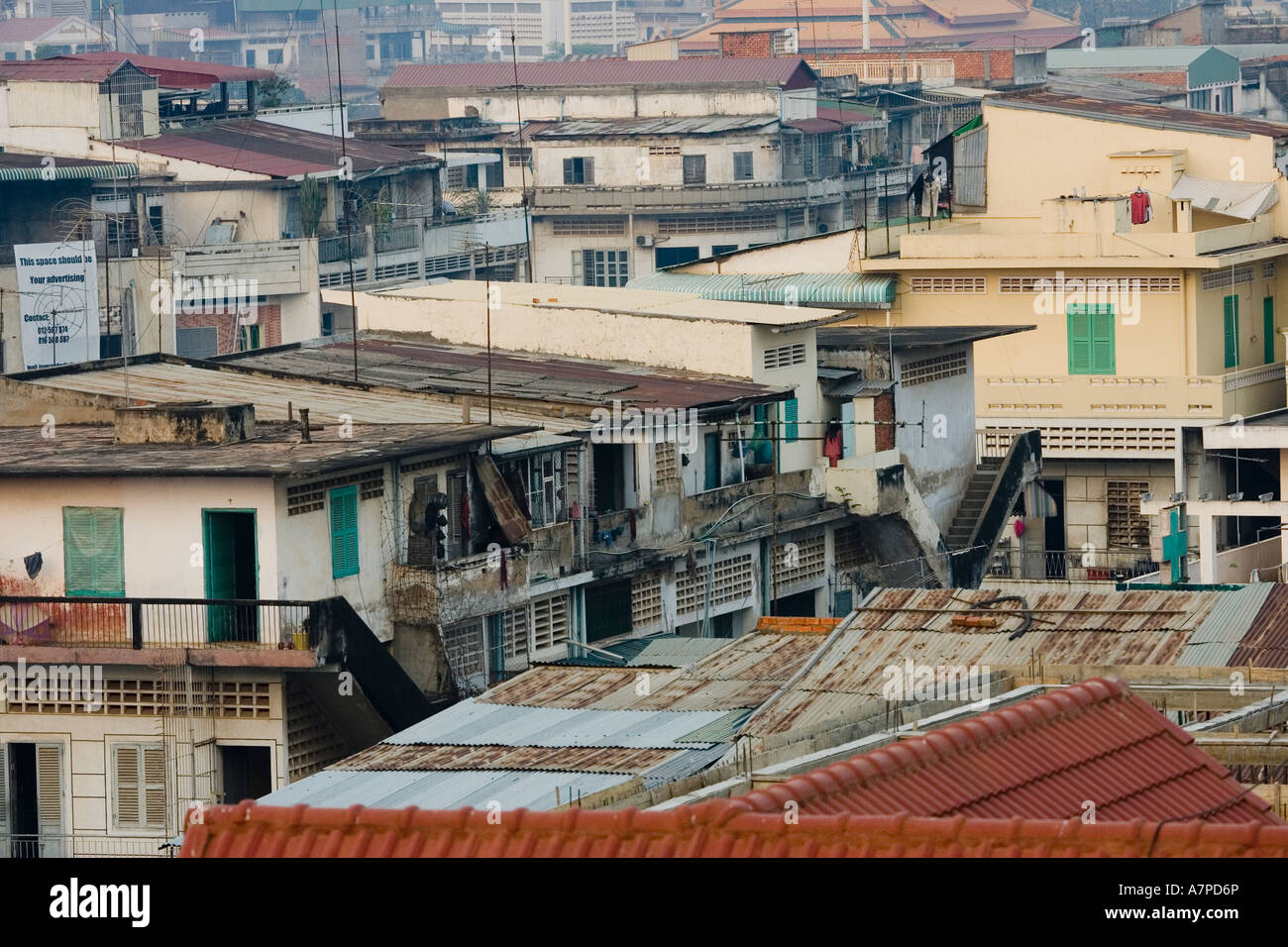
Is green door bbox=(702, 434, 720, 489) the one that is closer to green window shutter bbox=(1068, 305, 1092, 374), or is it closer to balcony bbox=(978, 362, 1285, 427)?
balcony bbox=(978, 362, 1285, 427)

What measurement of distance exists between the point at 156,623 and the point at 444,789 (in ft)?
26.6

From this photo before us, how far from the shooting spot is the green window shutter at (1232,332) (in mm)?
54344

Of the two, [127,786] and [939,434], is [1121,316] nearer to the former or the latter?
[939,434]

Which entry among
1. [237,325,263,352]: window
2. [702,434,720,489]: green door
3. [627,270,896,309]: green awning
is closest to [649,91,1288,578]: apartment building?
[627,270,896,309]: green awning

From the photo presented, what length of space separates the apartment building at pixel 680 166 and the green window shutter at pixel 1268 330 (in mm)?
33072

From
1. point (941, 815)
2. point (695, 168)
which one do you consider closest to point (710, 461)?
point (941, 815)

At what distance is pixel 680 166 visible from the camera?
91688 mm

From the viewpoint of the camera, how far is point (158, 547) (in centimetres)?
3167

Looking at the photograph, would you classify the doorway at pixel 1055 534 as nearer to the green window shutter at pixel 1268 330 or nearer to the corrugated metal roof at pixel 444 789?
the green window shutter at pixel 1268 330

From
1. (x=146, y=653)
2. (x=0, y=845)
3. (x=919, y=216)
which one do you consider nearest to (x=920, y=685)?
(x=146, y=653)

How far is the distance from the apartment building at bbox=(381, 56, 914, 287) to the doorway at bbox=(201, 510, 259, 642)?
184 ft
